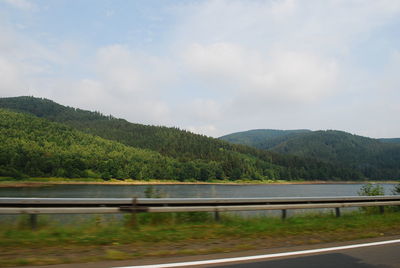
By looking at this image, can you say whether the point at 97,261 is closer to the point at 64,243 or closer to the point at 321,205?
the point at 64,243

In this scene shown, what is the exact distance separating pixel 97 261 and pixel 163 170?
105 meters

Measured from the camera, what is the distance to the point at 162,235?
7598mm

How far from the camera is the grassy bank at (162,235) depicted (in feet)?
19.4

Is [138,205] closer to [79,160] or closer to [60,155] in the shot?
[79,160]

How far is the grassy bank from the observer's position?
592 centimetres

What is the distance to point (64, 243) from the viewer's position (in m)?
6.64

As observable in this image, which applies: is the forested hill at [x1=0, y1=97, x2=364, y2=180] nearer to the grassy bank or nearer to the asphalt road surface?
the grassy bank

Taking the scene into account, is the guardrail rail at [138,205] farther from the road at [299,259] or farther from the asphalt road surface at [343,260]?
the asphalt road surface at [343,260]

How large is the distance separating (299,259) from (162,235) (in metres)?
3.33

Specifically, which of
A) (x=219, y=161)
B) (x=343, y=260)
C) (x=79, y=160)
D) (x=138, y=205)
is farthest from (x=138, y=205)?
(x=219, y=161)

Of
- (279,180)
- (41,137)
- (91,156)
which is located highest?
(41,137)

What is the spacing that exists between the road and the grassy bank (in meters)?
0.48

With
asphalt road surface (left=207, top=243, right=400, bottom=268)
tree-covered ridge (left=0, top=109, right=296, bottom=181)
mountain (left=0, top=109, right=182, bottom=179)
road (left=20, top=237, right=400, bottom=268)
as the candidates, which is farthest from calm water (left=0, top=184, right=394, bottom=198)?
asphalt road surface (left=207, top=243, right=400, bottom=268)

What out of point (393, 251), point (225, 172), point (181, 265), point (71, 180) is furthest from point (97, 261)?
point (225, 172)
